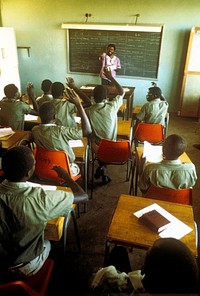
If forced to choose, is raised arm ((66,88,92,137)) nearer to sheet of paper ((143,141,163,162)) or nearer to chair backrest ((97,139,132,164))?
chair backrest ((97,139,132,164))

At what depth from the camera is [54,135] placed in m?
2.42

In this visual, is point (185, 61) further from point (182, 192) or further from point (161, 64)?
point (182, 192)

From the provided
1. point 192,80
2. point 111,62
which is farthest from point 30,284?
point 192,80

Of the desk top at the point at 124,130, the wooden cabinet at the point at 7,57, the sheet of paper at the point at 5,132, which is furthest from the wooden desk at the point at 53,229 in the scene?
the wooden cabinet at the point at 7,57

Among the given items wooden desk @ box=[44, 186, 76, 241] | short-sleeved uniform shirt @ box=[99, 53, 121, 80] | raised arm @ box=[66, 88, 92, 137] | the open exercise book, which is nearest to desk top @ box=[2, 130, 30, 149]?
raised arm @ box=[66, 88, 92, 137]

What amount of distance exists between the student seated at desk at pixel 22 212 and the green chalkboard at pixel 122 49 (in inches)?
212

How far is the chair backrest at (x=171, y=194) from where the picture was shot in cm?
196

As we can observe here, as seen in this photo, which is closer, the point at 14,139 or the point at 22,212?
the point at 22,212

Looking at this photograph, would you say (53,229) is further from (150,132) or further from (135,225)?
(150,132)

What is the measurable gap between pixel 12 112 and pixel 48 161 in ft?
4.36

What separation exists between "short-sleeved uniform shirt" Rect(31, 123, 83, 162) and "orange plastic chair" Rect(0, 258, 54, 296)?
1132mm

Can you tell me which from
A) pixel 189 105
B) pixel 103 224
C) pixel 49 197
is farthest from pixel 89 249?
pixel 189 105

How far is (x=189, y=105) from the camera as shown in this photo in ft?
20.1

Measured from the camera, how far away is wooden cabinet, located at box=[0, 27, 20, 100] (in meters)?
6.29
